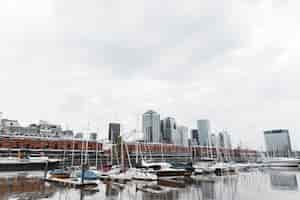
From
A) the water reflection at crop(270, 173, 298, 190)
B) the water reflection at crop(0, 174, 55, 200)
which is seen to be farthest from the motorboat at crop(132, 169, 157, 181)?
the water reflection at crop(270, 173, 298, 190)

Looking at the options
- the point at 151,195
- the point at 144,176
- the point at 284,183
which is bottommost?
the point at 284,183

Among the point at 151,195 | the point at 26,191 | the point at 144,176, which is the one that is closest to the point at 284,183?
the point at 144,176

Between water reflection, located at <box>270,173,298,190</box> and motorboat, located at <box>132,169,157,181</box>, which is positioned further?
motorboat, located at <box>132,169,157,181</box>

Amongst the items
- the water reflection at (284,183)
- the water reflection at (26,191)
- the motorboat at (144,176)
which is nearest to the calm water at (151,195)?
the water reflection at (26,191)

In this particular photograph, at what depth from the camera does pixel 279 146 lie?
199 m

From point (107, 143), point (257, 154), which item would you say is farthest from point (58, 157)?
point (257, 154)

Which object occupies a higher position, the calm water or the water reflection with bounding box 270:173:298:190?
the calm water

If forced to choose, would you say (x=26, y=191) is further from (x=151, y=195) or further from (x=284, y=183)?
(x=284, y=183)

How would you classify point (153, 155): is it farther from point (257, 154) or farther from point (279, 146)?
point (279, 146)

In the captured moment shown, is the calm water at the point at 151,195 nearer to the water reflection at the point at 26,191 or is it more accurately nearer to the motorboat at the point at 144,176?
the water reflection at the point at 26,191

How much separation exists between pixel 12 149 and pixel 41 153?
9.52 m

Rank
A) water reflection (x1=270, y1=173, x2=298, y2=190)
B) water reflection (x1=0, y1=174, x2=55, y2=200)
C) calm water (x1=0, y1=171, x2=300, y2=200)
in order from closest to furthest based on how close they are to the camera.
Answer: calm water (x1=0, y1=171, x2=300, y2=200) < water reflection (x1=0, y1=174, x2=55, y2=200) < water reflection (x1=270, y1=173, x2=298, y2=190)

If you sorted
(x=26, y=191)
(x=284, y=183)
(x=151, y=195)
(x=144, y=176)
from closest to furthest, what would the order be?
(x=151, y=195) → (x=26, y=191) → (x=284, y=183) → (x=144, y=176)

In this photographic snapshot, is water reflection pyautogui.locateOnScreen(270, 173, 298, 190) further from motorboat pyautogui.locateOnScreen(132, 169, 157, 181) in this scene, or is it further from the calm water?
motorboat pyautogui.locateOnScreen(132, 169, 157, 181)
